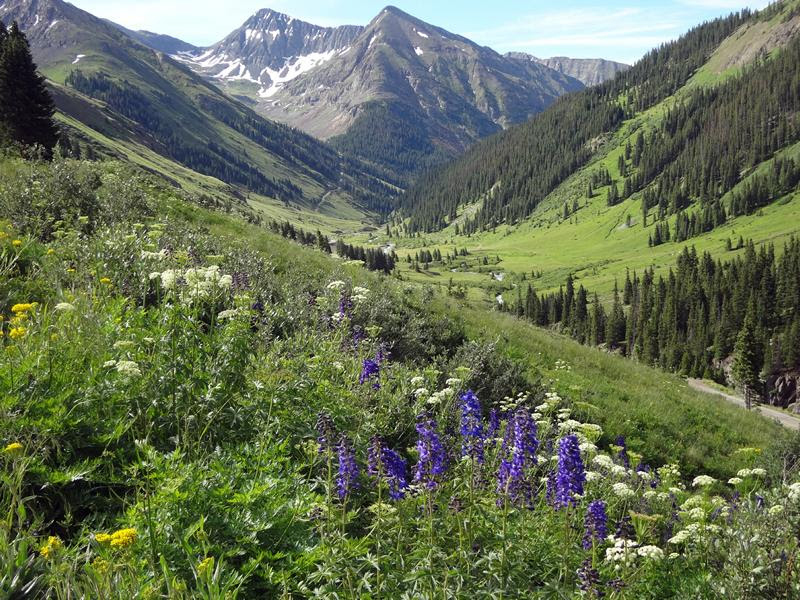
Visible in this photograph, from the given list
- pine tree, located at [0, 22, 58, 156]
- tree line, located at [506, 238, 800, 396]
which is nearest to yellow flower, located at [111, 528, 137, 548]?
pine tree, located at [0, 22, 58, 156]

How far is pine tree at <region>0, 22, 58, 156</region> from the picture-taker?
37938 mm

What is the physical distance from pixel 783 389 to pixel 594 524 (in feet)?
431

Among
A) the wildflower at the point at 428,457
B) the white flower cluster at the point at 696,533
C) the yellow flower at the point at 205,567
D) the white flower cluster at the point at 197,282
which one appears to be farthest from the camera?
the white flower cluster at the point at 197,282

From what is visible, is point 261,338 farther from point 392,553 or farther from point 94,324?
point 392,553

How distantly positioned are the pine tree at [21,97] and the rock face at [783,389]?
13105 cm

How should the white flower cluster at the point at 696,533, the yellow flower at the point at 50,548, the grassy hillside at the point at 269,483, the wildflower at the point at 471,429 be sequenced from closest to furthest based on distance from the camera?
the yellow flower at the point at 50,548 → the grassy hillside at the point at 269,483 → the wildflower at the point at 471,429 → the white flower cluster at the point at 696,533

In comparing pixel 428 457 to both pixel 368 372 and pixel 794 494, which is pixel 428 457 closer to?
pixel 368 372

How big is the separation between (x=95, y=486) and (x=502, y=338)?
14953 mm

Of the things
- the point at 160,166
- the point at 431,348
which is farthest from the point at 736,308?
the point at 160,166

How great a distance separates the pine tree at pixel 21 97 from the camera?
3794 cm

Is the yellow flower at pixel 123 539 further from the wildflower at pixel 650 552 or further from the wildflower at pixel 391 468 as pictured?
the wildflower at pixel 650 552

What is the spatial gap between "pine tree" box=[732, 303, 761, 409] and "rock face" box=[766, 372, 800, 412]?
33.1 ft

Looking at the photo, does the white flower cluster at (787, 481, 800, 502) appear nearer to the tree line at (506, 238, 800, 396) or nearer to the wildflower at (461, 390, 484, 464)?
the wildflower at (461, 390, 484, 464)

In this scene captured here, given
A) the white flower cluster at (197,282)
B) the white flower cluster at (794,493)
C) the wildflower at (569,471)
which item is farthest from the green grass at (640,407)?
the white flower cluster at (197,282)
